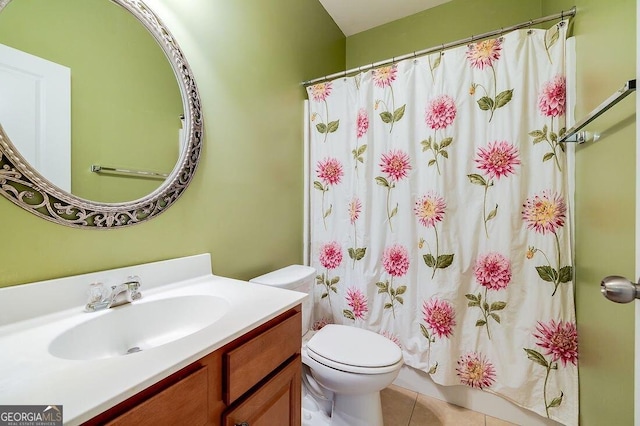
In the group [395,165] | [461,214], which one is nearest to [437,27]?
[395,165]

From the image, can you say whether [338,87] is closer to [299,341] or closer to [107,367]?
[299,341]

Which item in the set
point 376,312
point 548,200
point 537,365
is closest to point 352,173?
point 376,312

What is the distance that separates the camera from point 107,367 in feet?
1.70

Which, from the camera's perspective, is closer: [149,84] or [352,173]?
[149,84]

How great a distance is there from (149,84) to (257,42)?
28.4 inches

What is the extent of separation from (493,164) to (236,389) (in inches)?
58.7

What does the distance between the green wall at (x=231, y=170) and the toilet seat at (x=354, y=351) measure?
50 centimetres

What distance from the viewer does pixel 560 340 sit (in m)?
1.28

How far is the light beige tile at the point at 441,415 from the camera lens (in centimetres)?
142

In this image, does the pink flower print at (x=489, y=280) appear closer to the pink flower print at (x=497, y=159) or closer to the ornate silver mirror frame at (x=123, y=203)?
the pink flower print at (x=497, y=159)

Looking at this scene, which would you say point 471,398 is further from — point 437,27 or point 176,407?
point 437,27

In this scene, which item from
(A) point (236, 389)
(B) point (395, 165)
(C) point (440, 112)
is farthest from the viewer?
(B) point (395, 165)

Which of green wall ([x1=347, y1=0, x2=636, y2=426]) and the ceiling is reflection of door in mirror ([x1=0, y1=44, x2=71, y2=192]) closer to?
green wall ([x1=347, y1=0, x2=636, y2=426])

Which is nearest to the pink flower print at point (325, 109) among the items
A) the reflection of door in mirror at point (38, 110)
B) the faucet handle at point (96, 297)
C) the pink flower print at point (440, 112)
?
the pink flower print at point (440, 112)
